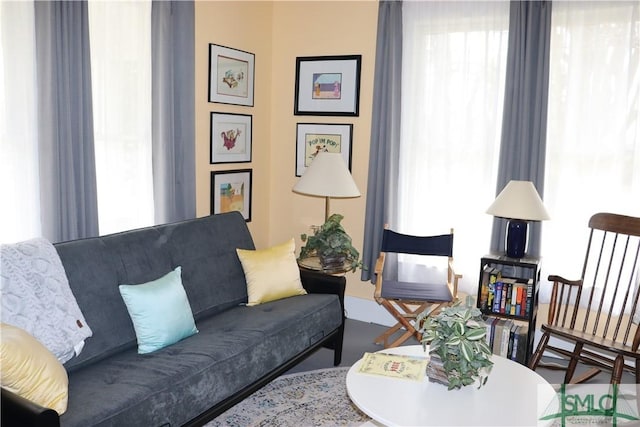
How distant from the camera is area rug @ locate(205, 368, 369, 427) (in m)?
3.17

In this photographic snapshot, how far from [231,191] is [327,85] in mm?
1163

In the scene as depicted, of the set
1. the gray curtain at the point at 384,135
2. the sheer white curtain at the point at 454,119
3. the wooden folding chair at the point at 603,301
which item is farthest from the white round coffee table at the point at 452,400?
the gray curtain at the point at 384,135

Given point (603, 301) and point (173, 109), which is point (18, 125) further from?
point (603, 301)

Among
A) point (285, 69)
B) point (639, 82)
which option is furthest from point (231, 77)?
point (639, 82)

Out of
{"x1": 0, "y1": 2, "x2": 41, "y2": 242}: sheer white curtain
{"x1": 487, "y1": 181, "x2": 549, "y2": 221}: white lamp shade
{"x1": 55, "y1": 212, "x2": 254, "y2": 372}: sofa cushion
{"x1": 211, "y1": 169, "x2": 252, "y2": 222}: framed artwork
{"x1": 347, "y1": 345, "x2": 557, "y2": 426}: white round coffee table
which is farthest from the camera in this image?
{"x1": 211, "y1": 169, "x2": 252, "y2": 222}: framed artwork

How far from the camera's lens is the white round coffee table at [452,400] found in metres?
2.28

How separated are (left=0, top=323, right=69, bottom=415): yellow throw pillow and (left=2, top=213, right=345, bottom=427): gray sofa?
0.07 m

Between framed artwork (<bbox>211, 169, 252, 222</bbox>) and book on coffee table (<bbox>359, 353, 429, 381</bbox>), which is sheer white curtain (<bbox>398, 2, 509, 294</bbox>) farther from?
book on coffee table (<bbox>359, 353, 429, 381</bbox>)

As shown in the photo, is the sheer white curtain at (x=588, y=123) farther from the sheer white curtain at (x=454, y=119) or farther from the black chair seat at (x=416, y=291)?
the black chair seat at (x=416, y=291)

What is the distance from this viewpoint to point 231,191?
4.71 meters

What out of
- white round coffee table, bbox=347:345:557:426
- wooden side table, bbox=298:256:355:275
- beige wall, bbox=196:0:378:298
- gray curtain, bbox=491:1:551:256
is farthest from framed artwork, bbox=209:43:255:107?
white round coffee table, bbox=347:345:557:426

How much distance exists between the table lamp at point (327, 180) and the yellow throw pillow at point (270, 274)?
1.58 ft

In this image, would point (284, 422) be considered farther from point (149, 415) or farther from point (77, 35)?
point (77, 35)

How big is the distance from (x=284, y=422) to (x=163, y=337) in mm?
817
